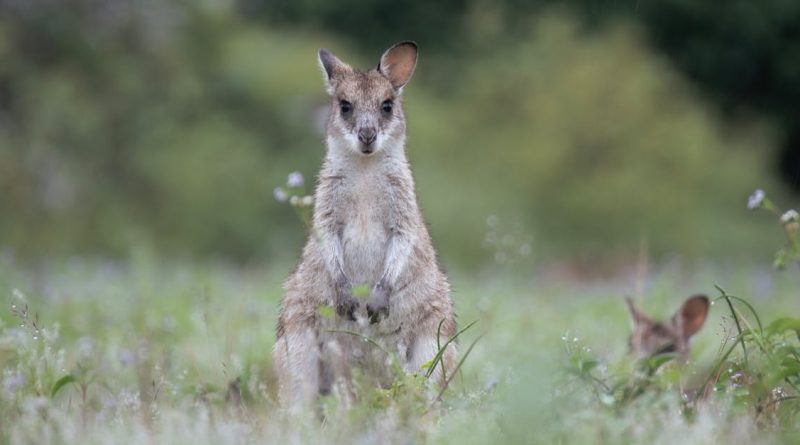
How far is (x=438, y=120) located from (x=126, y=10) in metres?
4.95

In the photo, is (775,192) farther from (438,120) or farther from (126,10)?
(126,10)

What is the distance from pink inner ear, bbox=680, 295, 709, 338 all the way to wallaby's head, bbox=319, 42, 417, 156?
1468 millimetres

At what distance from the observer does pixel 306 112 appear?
1792cm

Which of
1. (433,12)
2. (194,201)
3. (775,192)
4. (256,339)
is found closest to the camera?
(256,339)

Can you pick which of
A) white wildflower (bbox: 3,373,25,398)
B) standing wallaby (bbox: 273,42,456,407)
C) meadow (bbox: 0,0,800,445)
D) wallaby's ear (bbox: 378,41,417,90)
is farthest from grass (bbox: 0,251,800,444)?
meadow (bbox: 0,0,800,445)

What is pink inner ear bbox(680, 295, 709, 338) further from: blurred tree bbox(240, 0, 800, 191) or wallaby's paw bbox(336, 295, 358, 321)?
blurred tree bbox(240, 0, 800, 191)

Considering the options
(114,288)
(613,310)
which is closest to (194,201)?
(114,288)

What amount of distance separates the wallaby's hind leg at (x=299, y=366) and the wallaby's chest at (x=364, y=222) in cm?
47

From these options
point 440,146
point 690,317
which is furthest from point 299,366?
point 440,146

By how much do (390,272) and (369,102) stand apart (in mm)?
908

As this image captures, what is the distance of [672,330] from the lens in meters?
5.60

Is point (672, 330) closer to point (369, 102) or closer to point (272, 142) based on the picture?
point (369, 102)

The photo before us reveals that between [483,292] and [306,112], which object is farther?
[306,112]

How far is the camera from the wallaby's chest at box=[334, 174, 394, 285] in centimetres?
541
